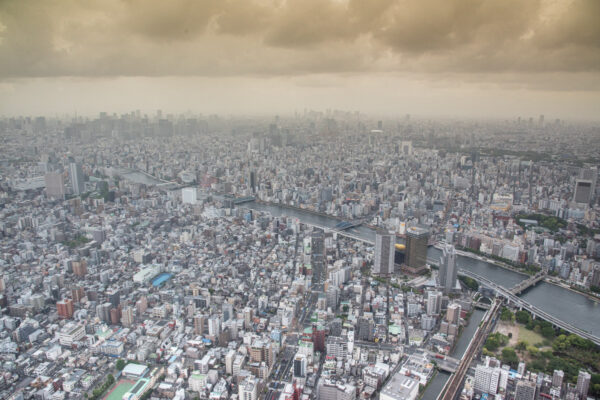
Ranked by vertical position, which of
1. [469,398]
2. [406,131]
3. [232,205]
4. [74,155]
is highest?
[406,131]

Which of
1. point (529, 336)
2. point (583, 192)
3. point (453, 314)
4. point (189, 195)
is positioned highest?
point (583, 192)

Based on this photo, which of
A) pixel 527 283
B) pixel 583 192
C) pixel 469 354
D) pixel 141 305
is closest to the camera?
pixel 469 354

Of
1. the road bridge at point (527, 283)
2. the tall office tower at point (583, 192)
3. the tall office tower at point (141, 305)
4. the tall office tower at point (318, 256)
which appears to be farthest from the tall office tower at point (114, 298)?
the tall office tower at point (583, 192)

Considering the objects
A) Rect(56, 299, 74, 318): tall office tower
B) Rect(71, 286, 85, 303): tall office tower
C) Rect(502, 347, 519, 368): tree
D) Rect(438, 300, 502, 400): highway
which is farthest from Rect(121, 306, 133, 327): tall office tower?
Rect(502, 347, 519, 368): tree

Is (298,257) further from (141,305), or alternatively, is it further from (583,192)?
(583,192)

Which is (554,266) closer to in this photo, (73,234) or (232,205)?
(232,205)

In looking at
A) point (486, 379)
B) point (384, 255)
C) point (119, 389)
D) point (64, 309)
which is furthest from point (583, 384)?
point (64, 309)

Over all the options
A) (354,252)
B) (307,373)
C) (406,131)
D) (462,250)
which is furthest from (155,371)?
(406,131)
